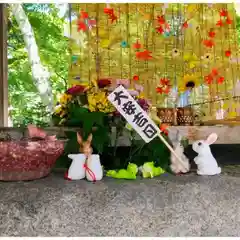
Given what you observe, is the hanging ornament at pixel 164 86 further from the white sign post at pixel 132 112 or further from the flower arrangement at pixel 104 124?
the white sign post at pixel 132 112

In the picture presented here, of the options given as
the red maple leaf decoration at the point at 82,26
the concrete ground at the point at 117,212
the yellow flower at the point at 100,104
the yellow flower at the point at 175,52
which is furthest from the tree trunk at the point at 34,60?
the concrete ground at the point at 117,212

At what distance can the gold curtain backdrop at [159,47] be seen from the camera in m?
3.29

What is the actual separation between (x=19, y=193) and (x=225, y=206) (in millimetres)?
503

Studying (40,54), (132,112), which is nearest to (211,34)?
(40,54)

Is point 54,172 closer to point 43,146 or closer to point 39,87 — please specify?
point 43,146

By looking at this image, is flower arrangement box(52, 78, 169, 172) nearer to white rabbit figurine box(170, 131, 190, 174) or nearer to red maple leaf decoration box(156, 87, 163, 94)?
white rabbit figurine box(170, 131, 190, 174)

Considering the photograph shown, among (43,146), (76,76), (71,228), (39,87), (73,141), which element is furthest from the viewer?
(39,87)

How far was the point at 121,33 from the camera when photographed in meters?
3.36

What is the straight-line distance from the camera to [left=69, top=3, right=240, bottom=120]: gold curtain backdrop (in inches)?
129

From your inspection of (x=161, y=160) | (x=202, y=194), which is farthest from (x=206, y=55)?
(x=202, y=194)

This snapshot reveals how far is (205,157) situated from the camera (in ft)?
3.60

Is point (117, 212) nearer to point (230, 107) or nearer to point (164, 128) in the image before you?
point (164, 128)

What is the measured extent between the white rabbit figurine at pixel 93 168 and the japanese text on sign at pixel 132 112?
143mm

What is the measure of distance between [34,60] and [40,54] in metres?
0.10
